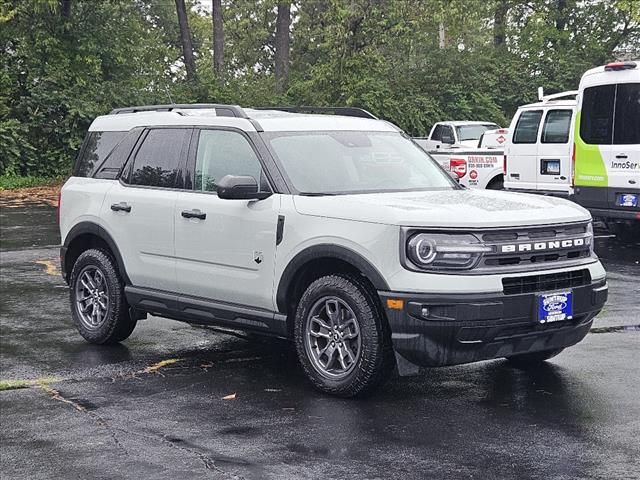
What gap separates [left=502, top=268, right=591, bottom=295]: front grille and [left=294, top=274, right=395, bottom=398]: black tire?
0.81 meters

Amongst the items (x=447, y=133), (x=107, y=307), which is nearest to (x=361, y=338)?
(x=107, y=307)

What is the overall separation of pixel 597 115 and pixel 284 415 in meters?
9.54

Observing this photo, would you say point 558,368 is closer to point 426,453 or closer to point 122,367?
point 426,453

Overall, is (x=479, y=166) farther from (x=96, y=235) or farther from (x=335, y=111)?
(x=96, y=235)

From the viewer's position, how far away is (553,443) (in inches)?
218

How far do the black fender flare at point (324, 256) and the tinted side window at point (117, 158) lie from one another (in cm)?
227

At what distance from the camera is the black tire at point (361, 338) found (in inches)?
249

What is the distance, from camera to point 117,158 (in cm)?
855

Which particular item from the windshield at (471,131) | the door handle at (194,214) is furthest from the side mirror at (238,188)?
the windshield at (471,131)

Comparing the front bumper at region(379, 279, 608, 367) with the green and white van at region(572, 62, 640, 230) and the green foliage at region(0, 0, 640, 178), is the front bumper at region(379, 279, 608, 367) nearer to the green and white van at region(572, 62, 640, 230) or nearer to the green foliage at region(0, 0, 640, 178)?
the green and white van at region(572, 62, 640, 230)

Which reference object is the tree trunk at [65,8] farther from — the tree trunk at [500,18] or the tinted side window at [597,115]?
the tinted side window at [597,115]

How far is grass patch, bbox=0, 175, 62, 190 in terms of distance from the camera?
88.6ft

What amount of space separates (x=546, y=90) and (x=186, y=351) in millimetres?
31393

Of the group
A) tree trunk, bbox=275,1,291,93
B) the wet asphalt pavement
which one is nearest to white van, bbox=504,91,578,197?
the wet asphalt pavement
